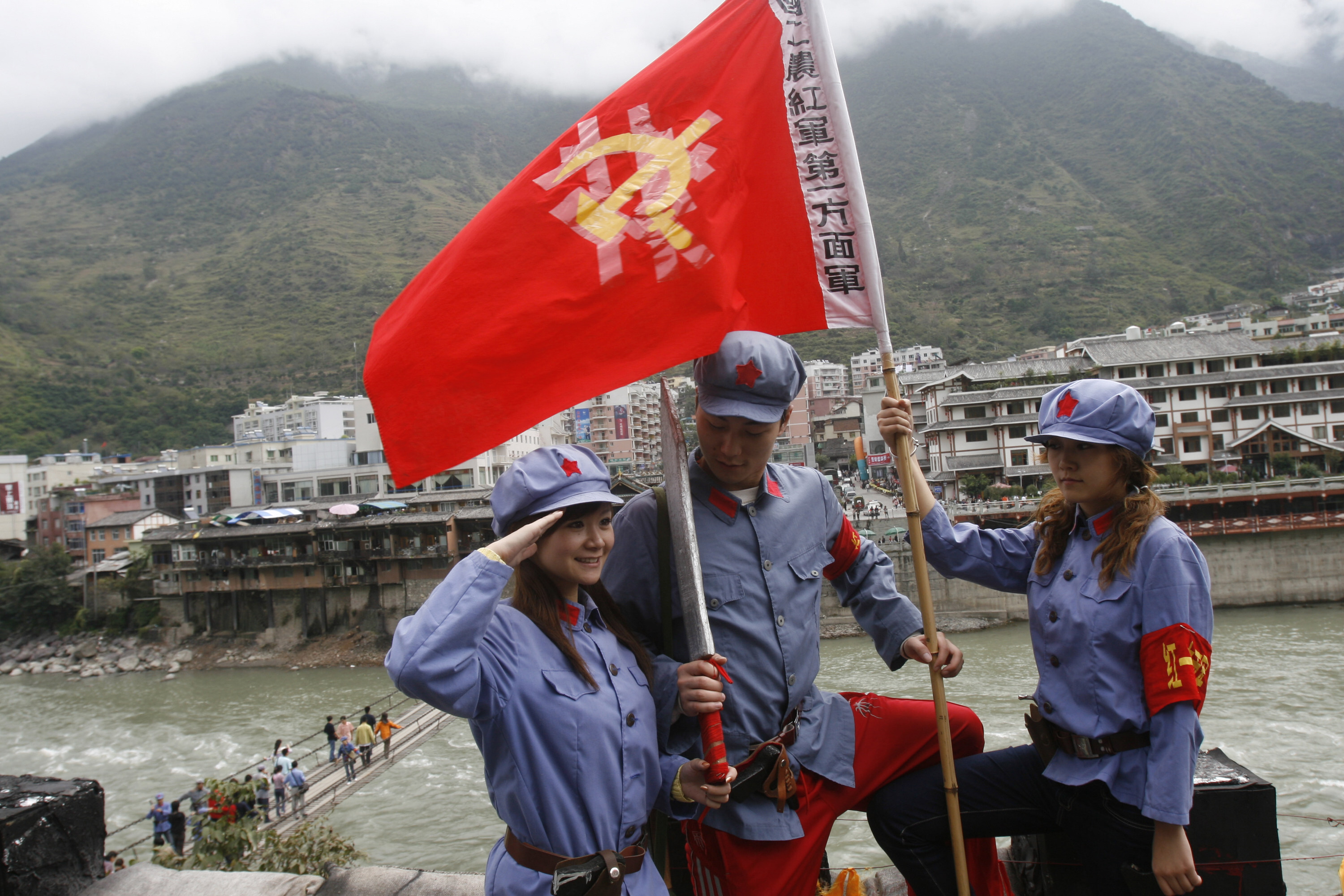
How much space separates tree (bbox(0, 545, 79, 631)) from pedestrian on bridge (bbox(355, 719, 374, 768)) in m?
30.7

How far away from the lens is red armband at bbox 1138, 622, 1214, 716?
2.15 meters

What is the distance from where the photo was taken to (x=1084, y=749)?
7.66 feet

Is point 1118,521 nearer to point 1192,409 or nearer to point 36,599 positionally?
point 1192,409

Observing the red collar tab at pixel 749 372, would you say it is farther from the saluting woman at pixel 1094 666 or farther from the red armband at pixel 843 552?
the red armband at pixel 843 552

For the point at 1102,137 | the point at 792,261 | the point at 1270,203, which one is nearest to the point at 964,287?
the point at 1270,203

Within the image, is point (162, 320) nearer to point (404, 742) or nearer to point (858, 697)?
point (404, 742)

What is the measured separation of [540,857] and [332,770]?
Answer: 57.9ft

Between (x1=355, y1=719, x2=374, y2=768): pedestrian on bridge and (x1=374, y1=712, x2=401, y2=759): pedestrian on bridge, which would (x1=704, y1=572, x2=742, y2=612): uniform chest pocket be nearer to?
(x1=355, y1=719, x2=374, y2=768): pedestrian on bridge

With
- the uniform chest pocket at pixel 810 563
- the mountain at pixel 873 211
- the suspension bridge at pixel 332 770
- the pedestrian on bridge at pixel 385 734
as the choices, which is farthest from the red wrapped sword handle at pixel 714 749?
the mountain at pixel 873 211

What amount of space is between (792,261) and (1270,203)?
12209cm

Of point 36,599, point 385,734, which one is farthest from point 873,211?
point 385,734

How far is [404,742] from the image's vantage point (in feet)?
62.4

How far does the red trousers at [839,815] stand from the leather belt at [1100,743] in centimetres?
Result: 35

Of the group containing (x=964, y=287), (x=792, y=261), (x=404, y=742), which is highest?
(x=964, y=287)
